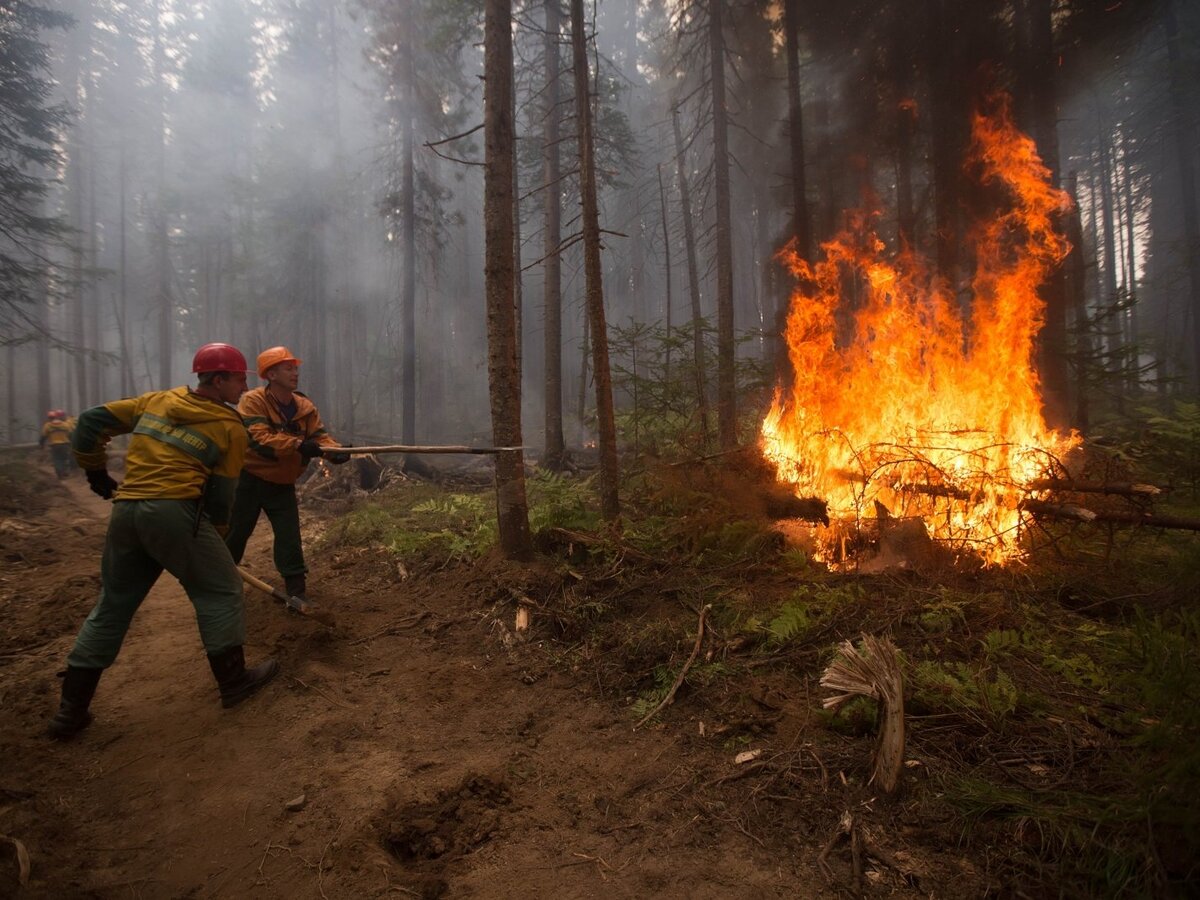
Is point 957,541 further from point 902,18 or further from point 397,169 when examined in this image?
point 397,169

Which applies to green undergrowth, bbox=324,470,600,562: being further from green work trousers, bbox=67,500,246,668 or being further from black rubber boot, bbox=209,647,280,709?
green work trousers, bbox=67,500,246,668

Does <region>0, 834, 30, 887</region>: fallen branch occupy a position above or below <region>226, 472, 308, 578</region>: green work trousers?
below

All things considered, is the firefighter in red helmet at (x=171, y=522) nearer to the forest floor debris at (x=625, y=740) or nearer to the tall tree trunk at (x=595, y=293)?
the forest floor debris at (x=625, y=740)

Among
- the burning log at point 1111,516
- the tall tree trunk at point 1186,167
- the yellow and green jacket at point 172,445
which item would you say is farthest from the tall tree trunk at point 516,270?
the tall tree trunk at point 1186,167

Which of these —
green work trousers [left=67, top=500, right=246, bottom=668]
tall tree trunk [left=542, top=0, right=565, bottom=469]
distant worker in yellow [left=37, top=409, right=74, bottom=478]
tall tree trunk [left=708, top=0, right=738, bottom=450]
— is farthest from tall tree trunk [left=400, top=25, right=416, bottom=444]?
green work trousers [left=67, top=500, right=246, bottom=668]

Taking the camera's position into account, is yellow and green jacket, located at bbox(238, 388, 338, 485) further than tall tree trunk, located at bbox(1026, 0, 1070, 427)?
No

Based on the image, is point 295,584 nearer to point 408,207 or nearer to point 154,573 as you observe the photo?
point 154,573

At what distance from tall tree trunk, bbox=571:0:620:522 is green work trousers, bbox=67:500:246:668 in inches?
166

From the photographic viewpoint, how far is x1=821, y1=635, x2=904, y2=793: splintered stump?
2697mm

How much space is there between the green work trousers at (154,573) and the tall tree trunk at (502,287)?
9.11ft

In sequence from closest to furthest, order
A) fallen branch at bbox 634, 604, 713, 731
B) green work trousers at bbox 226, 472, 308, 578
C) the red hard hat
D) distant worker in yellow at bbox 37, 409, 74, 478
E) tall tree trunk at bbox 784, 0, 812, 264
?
1. fallen branch at bbox 634, 604, 713, 731
2. the red hard hat
3. green work trousers at bbox 226, 472, 308, 578
4. tall tree trunk at bbox 784, 0, 812, 264
5. distant worker in yellow at bbox 37, 409, 74, 478

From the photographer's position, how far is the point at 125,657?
4535mm

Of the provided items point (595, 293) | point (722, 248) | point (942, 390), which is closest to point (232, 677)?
point (595, 293)

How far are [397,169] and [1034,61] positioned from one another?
61.8ft
